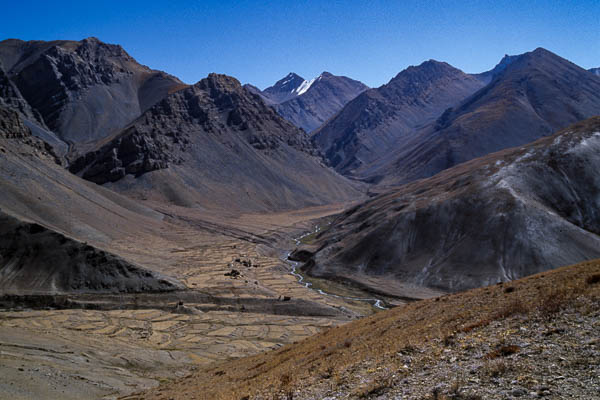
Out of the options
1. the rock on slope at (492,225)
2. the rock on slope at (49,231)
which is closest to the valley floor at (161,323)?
the rock on slope at (49,231)

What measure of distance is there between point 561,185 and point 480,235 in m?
19.6

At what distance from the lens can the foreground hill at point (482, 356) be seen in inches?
414

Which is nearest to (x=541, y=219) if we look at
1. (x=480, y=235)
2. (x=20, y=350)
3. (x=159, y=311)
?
(x=480, y=235)

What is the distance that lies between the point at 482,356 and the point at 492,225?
66.2 meters

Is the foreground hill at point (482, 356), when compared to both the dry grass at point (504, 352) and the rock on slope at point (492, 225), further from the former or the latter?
the rock on slope at point (492, 225)

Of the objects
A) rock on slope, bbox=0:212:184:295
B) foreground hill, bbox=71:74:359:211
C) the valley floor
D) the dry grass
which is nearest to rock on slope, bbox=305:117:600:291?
the valley floor

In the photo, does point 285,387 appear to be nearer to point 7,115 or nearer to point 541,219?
point 541,219

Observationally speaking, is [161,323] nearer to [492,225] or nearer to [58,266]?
[58,266]

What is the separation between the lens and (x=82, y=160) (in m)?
172

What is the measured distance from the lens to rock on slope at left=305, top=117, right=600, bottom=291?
66.9 meters

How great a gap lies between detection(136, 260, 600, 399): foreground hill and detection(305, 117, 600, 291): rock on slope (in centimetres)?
5002

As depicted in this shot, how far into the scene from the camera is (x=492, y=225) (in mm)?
72812

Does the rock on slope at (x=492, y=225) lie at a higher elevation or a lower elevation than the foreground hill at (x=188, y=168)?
lower

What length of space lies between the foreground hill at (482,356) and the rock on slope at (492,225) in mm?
50018
